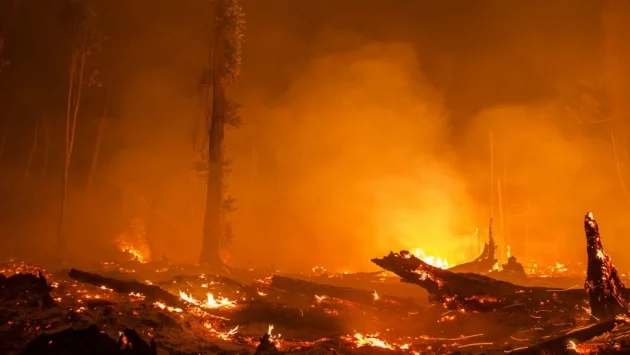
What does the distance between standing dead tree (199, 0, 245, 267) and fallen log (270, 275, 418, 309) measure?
7576mm

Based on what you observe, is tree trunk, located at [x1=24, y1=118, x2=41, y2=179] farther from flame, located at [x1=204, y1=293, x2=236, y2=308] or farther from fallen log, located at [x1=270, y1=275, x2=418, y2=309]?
flame, located at [x1=204, y1=293, x2=236, y2=308]

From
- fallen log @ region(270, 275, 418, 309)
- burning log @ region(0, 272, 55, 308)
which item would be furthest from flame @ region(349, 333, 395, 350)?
burning log @ region(0, 272, 55, 308)

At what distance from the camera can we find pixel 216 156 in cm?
1955

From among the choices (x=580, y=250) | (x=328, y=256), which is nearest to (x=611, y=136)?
(x=580, y=250)

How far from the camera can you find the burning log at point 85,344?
246 inches

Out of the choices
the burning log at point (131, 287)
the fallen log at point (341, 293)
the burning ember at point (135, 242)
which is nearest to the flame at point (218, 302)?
the burning log at point (131, 287)

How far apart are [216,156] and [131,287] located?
31.9ft

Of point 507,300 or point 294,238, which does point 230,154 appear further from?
point 507,300

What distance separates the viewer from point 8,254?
25.1m

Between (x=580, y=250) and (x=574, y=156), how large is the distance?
6371 millimetres

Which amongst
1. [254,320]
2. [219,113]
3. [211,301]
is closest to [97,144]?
[219,113]

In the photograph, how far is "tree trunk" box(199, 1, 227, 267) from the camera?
19359 mm

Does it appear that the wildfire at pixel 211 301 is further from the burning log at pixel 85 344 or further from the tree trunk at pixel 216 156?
the tree trunk at pixel 216 156

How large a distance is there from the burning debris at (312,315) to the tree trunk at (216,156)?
24.3 ft
